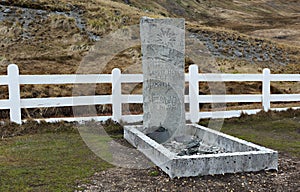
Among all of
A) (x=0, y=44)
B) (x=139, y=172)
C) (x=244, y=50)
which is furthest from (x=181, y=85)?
(x=244, y=50)

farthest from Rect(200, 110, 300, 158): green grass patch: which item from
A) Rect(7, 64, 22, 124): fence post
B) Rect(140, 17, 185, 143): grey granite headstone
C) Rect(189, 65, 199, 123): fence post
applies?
Rect(7, 64, 22, 124): fence post

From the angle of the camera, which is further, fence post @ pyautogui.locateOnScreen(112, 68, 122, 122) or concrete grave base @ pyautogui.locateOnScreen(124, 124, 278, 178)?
fence post @ pyautogui.locateOnScreen(112, 68, 122, 122)

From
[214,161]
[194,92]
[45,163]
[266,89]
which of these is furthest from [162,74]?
[266,89]

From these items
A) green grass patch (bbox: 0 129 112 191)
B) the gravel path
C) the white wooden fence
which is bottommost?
the gravel path

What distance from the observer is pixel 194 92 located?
442 inches

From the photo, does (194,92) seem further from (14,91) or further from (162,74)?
(14,91)

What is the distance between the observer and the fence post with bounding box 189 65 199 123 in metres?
11.2

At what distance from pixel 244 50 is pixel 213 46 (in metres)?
2.87

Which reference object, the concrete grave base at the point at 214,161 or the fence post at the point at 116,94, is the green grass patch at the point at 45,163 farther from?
the fence post at the point at 116,94

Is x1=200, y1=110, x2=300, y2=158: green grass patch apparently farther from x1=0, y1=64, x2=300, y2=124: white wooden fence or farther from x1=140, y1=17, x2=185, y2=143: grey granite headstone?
x1=140, y1=17, x2=185, y2=143: grey granite headstone

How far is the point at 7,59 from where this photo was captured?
1945 centimetres

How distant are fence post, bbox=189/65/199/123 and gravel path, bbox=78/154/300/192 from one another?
4983 mm

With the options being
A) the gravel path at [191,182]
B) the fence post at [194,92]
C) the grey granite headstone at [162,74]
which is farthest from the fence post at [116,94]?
the gravel path at [191,182]

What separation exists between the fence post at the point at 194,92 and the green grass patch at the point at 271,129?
0.99 feet
